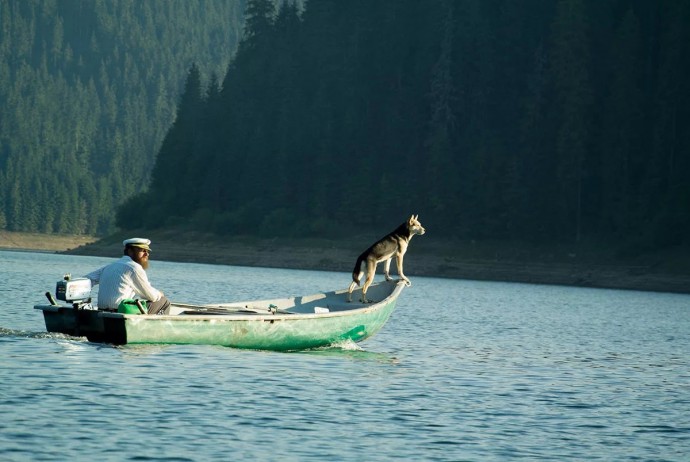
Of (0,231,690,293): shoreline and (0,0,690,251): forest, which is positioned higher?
(0,0,690,251): forest

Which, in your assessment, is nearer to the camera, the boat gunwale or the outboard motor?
the boat gunwale

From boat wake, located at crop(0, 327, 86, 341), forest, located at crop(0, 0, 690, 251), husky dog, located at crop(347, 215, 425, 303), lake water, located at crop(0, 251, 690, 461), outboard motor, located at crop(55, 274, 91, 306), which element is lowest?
lake water, located at crop(0, 251, 690, 461)

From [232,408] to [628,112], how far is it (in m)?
84.5

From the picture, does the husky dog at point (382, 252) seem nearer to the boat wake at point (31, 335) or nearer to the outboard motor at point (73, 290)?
the outboard motor at point (73, 290)

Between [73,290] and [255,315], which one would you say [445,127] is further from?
[73,290]

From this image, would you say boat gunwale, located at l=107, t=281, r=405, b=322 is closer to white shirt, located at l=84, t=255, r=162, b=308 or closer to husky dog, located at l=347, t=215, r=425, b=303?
white shirt, located at l=84, t=255, r=162, b=308

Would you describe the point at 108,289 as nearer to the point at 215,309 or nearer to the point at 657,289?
the point at 215,309

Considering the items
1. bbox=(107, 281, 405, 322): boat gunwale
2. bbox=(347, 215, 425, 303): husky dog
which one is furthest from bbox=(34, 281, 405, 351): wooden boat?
bbox=(347, 215, 425, 303): husky dog

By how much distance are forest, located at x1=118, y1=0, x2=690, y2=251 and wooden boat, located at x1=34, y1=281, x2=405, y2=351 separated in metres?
59.0

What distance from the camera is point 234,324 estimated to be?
25453mm

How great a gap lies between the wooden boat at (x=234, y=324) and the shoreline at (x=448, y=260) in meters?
49.1

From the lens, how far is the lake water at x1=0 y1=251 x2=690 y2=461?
1667cm

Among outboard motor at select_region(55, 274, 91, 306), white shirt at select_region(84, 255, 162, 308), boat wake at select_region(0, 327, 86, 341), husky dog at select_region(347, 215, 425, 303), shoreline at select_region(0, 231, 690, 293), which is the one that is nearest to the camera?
white shirt at select_region(84, 255, 162, 308)

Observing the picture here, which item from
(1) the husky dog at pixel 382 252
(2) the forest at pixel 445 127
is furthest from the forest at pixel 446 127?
(1) the husky dog at pixel 382 252
